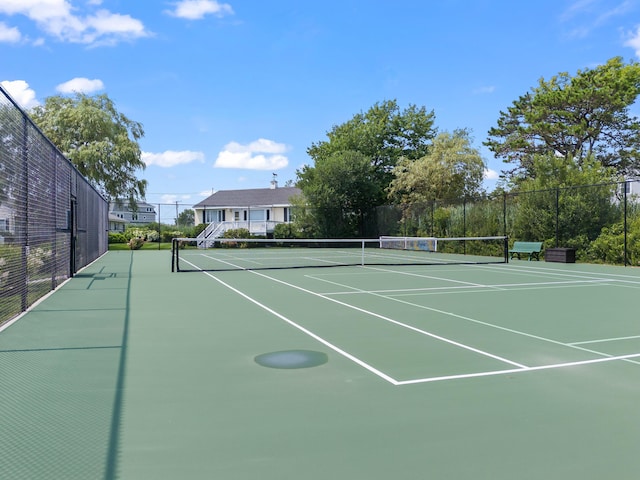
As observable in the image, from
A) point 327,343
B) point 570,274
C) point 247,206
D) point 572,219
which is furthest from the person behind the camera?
point 247,206

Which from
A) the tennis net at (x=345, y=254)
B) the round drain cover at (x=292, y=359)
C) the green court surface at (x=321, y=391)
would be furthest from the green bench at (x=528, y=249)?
A: the round drain cover at (x=292, y=359)

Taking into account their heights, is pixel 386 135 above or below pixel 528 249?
above

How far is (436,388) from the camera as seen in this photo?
13.9 feet

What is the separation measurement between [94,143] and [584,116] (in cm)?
3274

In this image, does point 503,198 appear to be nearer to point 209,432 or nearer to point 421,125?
point 421,125

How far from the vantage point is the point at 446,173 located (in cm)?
3159

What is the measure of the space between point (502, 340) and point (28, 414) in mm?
4817

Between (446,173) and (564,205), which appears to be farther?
(446,173)

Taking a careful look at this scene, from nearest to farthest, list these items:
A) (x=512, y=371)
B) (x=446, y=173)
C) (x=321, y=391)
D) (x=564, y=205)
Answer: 1. (x=321, y=391)
2. (x=512, y=371)
3. (x=564, y=205)
4. (x=446, y=173)

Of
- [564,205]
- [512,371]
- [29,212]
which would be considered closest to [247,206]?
[564,205]

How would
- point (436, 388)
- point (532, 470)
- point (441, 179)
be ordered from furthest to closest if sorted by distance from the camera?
point (441, 179) < point (436, 388) < point (532, 470)

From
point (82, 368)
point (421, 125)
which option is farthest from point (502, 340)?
point (421, 125)

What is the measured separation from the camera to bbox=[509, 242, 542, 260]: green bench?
20250mm

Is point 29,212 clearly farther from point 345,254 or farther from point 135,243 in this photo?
point 135,243
